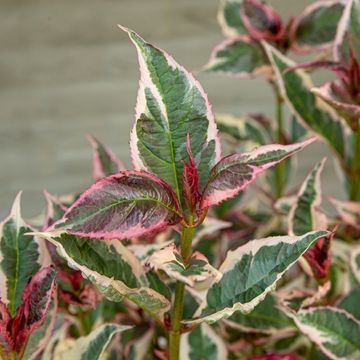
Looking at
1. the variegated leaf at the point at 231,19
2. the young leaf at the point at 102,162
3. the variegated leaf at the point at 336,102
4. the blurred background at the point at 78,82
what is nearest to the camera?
the variegated leaf at the point at 336,102

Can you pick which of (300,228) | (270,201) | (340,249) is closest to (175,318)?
(300,228)

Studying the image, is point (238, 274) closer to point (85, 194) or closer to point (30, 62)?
point (85, 194)

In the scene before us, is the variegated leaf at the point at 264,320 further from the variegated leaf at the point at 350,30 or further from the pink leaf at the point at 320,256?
the variegated leaf at the point at 350,30

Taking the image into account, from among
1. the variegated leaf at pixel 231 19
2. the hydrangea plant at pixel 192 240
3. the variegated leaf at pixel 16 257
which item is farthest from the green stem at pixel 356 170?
the variegated leaf at pixel 16 257

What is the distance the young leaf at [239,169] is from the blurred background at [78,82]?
1.32 metres

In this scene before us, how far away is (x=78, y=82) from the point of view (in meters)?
1.82

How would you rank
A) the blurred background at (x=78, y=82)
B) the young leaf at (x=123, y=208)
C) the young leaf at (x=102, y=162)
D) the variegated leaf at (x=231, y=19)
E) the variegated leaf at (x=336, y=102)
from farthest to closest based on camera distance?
the blurred background at (x=78, y=82)
the variegated leaf at (x=231, y=19)
the young leaf at (x=102, y=162)
the variegated leaf at (x=336, y=102)
the young leaf at (x=123, y=208)

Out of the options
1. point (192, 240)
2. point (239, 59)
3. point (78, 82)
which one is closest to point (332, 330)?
point (192, 240)

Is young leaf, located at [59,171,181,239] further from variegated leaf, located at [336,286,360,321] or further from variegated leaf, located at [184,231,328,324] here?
variegated leaf, located at [336,286,360,321]

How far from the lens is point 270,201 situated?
0.99 m

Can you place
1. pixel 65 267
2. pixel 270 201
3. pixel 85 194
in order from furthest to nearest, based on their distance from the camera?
pixel 270 201 → pixel 65 267 → pixel 85 194

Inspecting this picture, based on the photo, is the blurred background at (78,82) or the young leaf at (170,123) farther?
the blurred background at (78,82)

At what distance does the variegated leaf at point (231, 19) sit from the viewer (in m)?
0.93

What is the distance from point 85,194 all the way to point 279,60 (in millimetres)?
413
